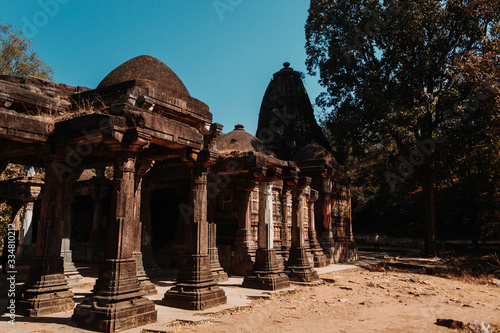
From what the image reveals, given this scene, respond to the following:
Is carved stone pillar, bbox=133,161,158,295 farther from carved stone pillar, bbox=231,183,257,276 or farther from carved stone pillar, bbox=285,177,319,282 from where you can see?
carved stone pillar, bbox=285,177,319,282

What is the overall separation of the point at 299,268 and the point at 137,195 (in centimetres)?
599

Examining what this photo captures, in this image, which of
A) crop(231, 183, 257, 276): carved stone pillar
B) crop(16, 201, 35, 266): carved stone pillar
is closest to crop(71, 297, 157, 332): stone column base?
crop(231, 183, 257, 276): carved stone pillar

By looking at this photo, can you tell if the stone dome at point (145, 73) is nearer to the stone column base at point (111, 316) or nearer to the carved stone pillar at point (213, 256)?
the carved stone pillar at point (213, 256)

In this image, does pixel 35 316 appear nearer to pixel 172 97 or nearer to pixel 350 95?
→ pixel 172 97

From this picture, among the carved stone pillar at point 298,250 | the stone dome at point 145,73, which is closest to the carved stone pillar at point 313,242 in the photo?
the carved stone pillar at point 298,250

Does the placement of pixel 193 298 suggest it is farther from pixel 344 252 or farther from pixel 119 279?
pixel 344 252

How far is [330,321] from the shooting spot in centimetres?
720

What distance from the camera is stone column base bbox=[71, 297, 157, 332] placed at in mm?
5594

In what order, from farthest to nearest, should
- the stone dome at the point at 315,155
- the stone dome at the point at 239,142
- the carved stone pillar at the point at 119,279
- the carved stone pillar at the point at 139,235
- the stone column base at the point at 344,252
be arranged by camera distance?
the stone dome at the point at 315,155
the stone column base at the point at 344,252
the stone dome at the point at 239,142
the carved stone pillar at the point at 139,235
the carved stone pillar at the point at 119,279

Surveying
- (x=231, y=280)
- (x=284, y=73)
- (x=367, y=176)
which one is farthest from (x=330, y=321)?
(x=367, y=176)

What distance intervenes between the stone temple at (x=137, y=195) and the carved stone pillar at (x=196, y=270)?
0.09ft

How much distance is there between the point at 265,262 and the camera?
10555 millimetres

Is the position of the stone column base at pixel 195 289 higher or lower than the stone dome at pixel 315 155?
lower

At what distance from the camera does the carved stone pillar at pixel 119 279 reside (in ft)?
18.7
